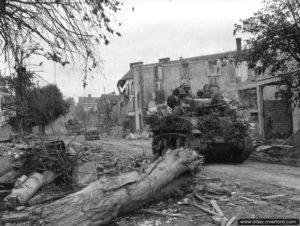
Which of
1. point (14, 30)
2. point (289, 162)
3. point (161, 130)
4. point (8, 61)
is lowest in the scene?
point (289, 162)

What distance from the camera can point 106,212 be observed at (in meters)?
6.42

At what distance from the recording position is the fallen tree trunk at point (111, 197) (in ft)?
19.7

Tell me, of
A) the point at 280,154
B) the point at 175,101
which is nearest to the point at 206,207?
A: the point at 175,101

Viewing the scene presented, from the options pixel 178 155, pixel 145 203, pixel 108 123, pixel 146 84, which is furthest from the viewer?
pixel 108 123

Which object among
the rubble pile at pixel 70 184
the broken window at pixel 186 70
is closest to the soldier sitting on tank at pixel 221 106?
the rubble pile at pixel 70 184

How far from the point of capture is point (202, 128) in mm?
15320

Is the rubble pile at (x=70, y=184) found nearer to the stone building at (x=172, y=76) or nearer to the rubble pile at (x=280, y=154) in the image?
the rubble pile at (x=280, y=154)

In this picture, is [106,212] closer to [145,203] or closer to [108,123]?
[145,203]

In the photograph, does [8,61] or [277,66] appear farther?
[277,66]

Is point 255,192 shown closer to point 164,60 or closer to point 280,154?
point 280,154

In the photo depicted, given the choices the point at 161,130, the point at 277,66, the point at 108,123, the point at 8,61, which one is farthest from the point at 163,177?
the point at 108,123

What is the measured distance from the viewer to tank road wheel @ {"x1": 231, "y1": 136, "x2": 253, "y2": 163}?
599 inches

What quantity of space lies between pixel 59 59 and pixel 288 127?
18.7 meters

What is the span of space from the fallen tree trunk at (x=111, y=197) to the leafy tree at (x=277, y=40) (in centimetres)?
947
